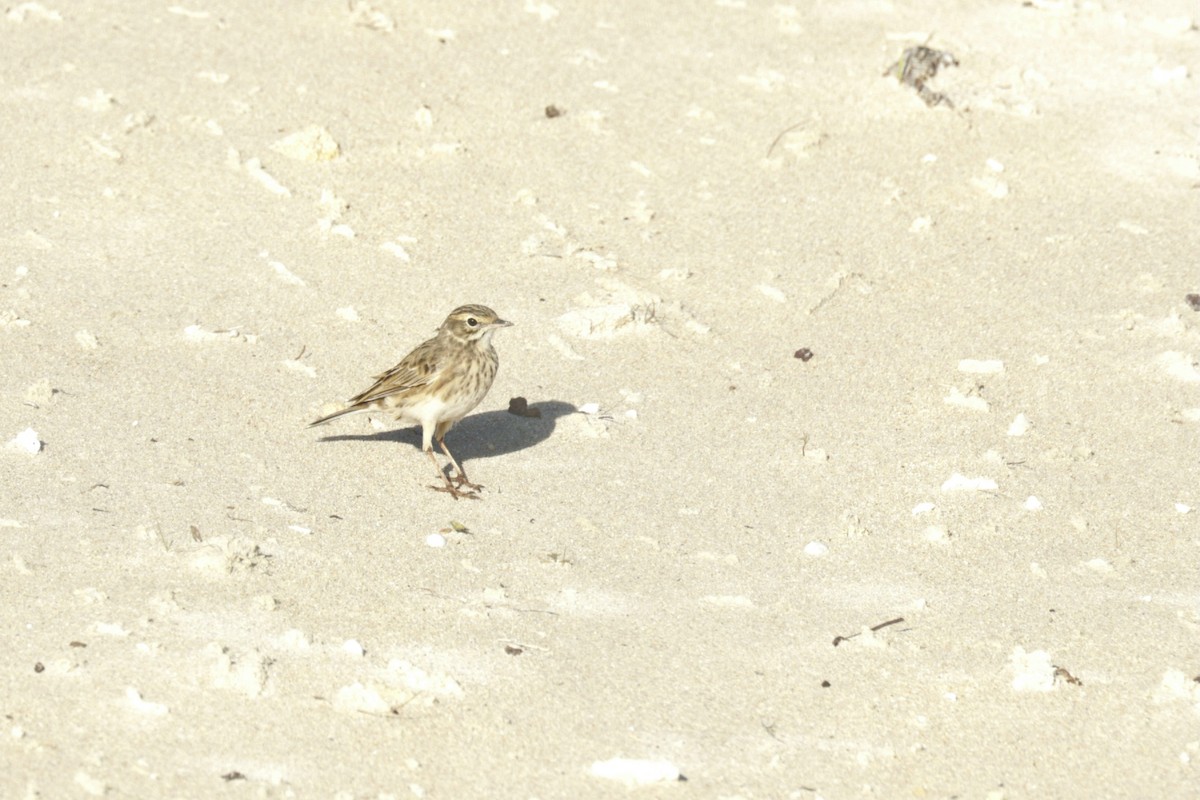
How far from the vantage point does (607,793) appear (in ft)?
18.0

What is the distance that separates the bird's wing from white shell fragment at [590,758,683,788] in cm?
278

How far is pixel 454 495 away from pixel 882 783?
2.74 m

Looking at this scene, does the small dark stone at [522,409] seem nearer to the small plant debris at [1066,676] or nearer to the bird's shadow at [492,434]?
the bird's shadow at [492,434]

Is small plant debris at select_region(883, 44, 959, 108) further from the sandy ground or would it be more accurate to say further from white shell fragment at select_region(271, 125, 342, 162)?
white shell fragment at select_region(271, 125, 342, 162)

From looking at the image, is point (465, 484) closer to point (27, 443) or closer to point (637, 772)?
point (27, 443)

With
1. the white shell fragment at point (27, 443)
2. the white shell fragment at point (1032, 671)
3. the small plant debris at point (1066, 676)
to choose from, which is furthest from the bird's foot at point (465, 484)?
the small plant debris at point (1066, 676)

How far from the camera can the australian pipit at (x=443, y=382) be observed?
779 cm

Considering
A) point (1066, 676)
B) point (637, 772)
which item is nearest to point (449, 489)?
point (637, 772)

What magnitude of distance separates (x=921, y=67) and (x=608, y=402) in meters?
4.52

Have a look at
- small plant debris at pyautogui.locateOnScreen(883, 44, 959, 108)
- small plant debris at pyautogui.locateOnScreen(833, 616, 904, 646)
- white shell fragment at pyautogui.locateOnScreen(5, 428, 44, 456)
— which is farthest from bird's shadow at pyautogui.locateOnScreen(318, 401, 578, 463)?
small plant debris at pyautogui.locateOnScreen(883, 44, 959, 108)

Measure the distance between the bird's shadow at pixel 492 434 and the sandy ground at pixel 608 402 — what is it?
35 mm

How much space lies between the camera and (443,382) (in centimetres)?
778

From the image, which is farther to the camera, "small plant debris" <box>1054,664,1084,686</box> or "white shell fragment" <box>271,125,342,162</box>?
"white shell fragment" <box>271,125,342,162</box>

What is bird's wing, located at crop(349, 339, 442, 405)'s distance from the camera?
25.6 feet
